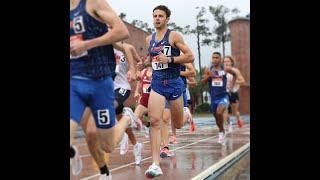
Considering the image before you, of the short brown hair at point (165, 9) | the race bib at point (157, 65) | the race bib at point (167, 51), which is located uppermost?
the short brown hair at point (165, 9)

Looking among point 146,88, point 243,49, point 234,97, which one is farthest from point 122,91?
point 234,97

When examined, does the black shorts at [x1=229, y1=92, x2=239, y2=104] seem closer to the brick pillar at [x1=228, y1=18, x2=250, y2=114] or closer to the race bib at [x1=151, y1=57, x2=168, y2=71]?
the brick pillar at [x1=228, y1=18, x2=250, y2=114]

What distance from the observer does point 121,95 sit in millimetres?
3277

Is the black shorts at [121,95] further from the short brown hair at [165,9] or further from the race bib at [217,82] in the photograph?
the race bib at [217,82]

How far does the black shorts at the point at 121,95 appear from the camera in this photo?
10.3ft

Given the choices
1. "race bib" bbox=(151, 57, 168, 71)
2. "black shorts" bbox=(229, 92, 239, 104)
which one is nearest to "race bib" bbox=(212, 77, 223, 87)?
"black shorts" bbox=(229, 92, 239, 104)

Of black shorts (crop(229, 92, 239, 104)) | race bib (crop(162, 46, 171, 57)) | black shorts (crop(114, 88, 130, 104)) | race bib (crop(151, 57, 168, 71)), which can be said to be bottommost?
black shorts (crop(229, 92, 239, 104))

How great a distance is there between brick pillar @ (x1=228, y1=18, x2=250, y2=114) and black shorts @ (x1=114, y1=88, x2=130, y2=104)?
3.18ft

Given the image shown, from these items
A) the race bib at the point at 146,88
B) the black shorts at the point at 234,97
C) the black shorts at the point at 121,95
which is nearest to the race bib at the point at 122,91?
the black shorts at the point at 121,95

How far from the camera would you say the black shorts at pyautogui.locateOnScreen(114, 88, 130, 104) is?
3140 mm

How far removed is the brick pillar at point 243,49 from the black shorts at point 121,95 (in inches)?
38.2

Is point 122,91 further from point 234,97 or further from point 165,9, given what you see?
point 234,97

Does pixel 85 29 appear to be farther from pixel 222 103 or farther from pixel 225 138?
pixel 225 138
